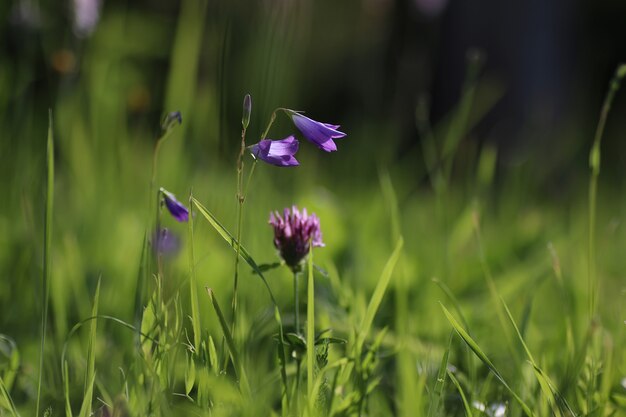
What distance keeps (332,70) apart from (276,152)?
216 inches

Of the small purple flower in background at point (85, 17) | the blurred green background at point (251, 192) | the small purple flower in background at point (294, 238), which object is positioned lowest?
the blurred green background at point (251, 192)

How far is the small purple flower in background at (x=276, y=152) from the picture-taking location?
2.76ft

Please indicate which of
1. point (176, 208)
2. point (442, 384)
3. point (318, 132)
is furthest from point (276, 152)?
point (442, 384)

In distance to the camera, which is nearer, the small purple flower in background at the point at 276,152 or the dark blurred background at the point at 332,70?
the small purple flower in background at the point at 276,152

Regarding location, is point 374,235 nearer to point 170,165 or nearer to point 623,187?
point 170,165

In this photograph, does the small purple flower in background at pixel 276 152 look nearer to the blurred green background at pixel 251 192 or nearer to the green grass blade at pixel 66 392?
the blurred green background at pixel 251 192

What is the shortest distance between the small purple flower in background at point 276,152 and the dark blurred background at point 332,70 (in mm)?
287

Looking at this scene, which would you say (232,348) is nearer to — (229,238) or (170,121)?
(229,238)

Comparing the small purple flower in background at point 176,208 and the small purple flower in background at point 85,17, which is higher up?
the small purple flower in background at point 85,17

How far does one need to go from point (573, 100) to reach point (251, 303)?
3.45 m

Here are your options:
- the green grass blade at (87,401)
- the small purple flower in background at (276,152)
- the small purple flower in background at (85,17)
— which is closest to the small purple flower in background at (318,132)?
the small purple flower in background at (276,152)

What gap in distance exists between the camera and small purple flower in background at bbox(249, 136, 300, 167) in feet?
2.76

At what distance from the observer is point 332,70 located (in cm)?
622

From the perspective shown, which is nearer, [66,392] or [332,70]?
[66,392]
